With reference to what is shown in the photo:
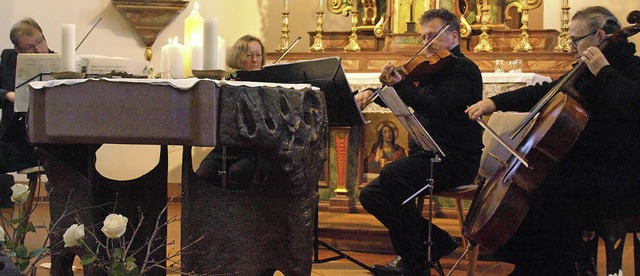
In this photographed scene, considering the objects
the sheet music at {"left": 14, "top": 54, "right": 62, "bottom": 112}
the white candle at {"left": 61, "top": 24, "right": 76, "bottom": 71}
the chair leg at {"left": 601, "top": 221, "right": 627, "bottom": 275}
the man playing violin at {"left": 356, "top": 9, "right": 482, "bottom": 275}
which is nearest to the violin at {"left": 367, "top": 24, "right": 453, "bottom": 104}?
the man playing violin at {"left": 356, "top": 9, "right": 482, "bottom": 275}

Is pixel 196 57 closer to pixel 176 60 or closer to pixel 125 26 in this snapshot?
pixel 176 60

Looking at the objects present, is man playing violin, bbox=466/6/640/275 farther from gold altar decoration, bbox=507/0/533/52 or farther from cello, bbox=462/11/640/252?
gold altar decoration, bbox=507/0/533/52

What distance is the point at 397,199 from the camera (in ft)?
13.0

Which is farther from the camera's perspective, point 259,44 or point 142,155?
point 142,155

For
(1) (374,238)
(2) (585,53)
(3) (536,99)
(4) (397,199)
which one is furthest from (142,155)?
(2) (585,53)

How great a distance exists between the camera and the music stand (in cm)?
353

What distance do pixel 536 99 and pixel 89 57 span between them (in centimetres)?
182

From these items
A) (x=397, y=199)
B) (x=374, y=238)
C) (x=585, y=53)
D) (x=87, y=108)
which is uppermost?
(x=585, y=53)

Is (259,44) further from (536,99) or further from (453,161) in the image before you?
(536,99)

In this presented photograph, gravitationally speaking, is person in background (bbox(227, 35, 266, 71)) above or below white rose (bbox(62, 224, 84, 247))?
above

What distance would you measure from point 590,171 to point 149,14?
14.5ft

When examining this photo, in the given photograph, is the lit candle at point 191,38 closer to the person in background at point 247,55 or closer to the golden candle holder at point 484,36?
the person in background at point 247,55

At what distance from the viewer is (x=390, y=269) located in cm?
412

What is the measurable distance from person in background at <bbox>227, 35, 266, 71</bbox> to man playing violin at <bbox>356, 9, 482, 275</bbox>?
1024 millimetres
